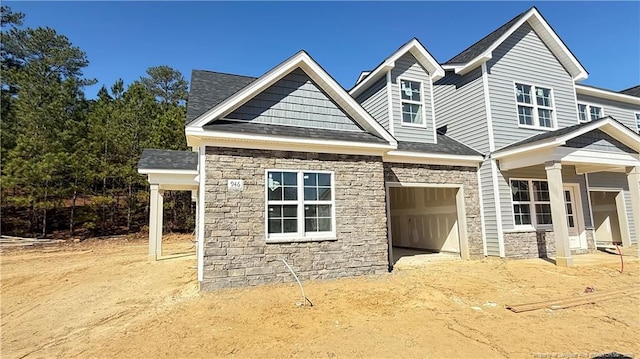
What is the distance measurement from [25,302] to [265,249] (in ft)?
17.9

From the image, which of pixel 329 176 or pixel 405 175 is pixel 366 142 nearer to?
pixel 329 176

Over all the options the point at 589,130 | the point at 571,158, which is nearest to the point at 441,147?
the point at 571,158

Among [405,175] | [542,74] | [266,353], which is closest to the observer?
[266,353]

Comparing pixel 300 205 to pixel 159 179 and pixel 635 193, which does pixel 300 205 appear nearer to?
pixel 159 179

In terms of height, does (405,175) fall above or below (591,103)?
below

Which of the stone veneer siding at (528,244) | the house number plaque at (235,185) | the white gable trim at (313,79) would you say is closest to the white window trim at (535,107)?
the stone veneer siding at (528,244)

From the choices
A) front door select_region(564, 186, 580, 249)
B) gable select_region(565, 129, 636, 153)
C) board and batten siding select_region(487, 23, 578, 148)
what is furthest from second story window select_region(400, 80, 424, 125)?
front door select_region(564, 186, 580, 249)

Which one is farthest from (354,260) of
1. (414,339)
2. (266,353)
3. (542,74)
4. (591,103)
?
(591,103)

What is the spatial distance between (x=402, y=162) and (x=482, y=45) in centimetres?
573

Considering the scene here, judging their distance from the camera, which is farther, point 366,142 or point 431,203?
point 431,203

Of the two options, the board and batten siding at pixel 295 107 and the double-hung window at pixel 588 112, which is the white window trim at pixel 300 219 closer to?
the board and batten siding at pixel 295 107

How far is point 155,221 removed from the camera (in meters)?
12.5

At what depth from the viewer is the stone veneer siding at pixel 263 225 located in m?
7.17

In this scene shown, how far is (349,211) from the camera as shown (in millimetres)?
8523
